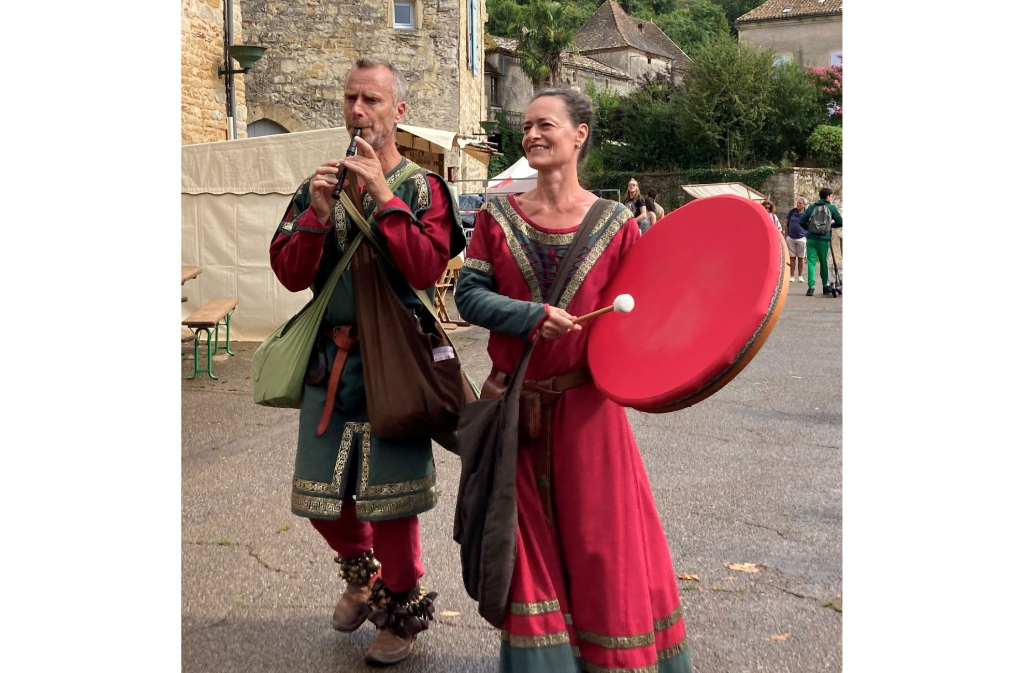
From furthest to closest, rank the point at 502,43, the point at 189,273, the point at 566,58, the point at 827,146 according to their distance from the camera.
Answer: the point at 566,58
the point at 502,43
the point at 827,146
the point at 189,273

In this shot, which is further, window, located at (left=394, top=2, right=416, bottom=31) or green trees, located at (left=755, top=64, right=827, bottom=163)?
green trees, located at (left=755, top=64, right=827, bottom=163)

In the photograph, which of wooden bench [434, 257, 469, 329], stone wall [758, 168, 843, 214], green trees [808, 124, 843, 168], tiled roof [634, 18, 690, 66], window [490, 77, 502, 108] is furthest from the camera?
tiled roof [634, 18, 690, 66]

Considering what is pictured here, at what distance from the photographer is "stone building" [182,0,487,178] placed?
74.6 ft

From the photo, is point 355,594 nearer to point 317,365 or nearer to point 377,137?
point 317,365

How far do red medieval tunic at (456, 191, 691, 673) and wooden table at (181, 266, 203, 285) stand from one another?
7580 millimetres

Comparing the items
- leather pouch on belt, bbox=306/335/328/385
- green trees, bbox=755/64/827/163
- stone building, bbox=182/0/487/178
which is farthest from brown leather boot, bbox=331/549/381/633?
green trees, bbox=755/64/827/163

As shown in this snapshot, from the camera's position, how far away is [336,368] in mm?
3062

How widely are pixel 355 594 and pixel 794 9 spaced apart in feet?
152

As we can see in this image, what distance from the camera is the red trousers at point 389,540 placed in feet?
10.2

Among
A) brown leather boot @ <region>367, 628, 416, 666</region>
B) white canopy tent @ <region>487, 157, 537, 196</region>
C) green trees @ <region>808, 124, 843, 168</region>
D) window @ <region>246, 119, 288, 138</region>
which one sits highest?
green trees @ <region>808, 124, 843, 168</region>

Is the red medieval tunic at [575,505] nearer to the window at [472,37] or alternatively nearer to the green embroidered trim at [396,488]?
the green embroidered trim at [396,488]

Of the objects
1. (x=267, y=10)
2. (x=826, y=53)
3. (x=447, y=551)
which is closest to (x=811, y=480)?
(x=447, y=551)

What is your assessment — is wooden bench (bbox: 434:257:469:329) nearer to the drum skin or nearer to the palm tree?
the drum skin

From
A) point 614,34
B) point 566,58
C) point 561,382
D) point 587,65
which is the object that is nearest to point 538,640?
point 561,382
